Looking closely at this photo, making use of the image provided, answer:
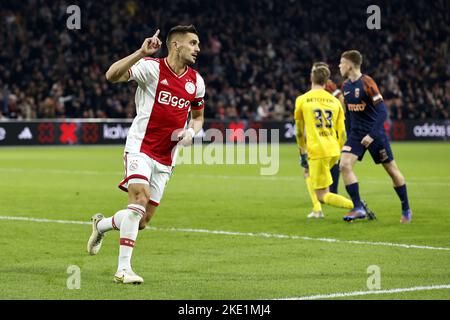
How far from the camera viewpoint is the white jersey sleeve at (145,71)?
28.1 feet

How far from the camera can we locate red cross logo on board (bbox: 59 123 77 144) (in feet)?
115

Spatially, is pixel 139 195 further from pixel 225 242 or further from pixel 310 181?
pixel 310 181

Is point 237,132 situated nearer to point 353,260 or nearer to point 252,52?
point 252,52

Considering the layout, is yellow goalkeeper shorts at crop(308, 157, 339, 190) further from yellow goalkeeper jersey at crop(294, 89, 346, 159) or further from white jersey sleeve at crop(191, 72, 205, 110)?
white jersey sleeve at crop(191, 72, 205, 110)

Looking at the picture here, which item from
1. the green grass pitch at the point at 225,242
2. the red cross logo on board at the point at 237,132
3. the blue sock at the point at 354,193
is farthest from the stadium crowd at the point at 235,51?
the blue sock at the point at 354,193

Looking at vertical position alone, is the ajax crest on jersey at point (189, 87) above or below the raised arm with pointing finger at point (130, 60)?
below

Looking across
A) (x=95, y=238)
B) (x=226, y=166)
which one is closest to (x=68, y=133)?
(x=226, y=166)

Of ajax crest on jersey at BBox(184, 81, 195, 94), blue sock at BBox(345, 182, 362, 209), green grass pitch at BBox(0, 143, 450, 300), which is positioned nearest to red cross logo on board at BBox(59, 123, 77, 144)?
green grass pitch at BBox(0, 143, 450, 300)

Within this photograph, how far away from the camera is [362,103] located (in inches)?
514

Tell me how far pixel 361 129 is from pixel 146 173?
534cm

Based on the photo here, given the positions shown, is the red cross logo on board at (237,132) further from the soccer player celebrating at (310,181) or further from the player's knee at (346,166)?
the player's knee at (346,166)

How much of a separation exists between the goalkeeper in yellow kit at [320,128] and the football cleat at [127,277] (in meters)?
4.97

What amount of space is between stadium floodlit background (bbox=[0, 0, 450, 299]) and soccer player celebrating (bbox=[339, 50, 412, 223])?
19.4 inches
